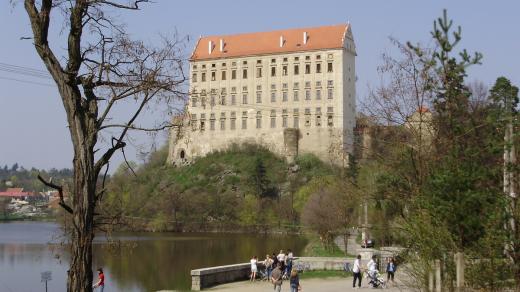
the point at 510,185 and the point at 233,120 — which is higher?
the point at 233,120

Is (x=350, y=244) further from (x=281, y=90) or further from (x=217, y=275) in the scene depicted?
(x=281, y=90)

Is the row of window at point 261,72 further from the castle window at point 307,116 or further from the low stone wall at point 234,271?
the low stone wall at point 234,271

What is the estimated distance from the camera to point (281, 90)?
92.1m

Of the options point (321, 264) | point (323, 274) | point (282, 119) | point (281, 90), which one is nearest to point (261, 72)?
Result: point (281, 90)

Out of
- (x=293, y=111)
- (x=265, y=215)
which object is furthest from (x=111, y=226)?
(x=293, y=111)

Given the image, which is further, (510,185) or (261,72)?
(261,72)

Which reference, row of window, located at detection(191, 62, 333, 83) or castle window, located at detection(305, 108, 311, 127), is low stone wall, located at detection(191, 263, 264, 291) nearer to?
castle window, located at detection(305, 108, 311, 127)

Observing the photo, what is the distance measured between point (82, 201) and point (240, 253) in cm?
4502

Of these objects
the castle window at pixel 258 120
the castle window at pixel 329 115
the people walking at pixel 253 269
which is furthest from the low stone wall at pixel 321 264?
the castle window at pixel 258 120

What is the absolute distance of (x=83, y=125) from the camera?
20.6 feet

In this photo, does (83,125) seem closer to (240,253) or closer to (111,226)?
(111,226)

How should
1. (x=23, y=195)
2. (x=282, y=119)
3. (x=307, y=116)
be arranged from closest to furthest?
(x=307, y=116) → (x=282, y=119) → (x=23, y=195)

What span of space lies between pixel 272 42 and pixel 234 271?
73.4 metres

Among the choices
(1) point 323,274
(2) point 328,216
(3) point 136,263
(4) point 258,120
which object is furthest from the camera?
(4) point 258,120
